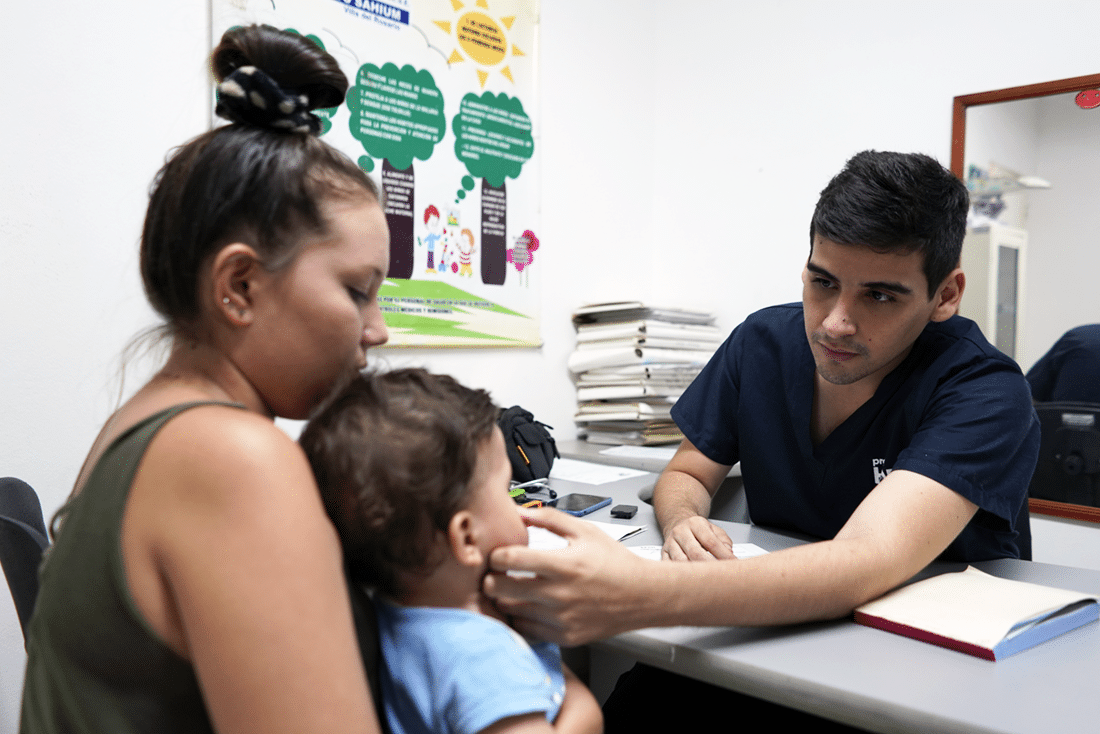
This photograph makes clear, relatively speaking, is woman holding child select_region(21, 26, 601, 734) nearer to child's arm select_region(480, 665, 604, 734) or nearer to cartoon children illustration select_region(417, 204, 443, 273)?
child's arm select_region(480, 665, 604, 734)

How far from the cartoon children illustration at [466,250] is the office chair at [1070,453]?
5.37ft

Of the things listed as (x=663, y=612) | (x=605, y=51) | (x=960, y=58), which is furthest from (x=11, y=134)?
(x=960, y=58)

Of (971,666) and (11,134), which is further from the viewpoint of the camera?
(11,134)

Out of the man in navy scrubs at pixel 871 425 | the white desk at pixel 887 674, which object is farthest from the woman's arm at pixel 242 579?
the man in navy scrubs at pixel 871 425

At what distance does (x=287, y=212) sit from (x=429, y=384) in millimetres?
230

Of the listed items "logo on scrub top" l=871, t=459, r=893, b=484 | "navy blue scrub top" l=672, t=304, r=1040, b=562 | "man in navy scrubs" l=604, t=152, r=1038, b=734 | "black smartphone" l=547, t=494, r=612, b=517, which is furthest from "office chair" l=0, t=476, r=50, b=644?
"logo on scrub top" l=871, t=459, r=893, b=484

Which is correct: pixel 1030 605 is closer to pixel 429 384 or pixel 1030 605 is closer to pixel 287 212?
pixel 429 384

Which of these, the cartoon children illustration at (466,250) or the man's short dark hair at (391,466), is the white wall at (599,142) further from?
the man's short dark hair at (391,466)

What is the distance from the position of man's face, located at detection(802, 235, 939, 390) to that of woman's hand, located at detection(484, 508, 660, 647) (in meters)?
0.67

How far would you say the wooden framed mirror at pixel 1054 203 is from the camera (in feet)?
6.44

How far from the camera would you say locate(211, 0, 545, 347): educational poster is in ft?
6.29

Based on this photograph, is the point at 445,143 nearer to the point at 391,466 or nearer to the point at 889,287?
the point at 889,287

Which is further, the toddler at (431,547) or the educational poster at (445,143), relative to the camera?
the educational poster at (445,143)

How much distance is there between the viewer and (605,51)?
2.69 m
